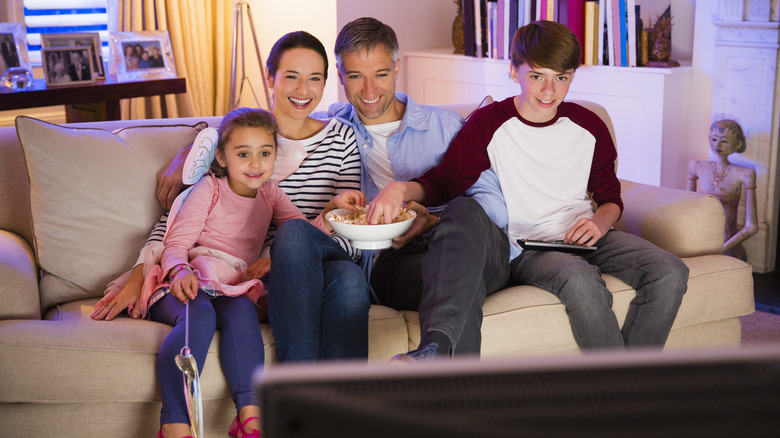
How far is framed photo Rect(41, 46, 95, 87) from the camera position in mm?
3777

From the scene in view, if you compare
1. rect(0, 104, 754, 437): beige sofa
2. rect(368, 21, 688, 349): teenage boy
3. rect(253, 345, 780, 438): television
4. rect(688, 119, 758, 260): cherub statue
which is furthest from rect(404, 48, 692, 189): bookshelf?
rect(253, 345, 780, 438): television

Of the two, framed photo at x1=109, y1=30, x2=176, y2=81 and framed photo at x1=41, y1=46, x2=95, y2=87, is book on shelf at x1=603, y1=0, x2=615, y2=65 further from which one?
framed photo at x1=41, y1=46, x2=95, y2=87

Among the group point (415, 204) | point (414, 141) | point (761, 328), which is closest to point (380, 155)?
point (414, 141)

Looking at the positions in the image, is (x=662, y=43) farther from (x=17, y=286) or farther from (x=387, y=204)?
(x=17, y=286)

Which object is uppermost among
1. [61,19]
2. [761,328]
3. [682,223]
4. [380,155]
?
[61,19]

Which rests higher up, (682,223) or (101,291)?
(682,223)

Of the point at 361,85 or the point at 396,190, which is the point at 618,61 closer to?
the point at 361,85

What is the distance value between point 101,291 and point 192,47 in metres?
2.86

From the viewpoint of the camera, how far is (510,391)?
42 cm

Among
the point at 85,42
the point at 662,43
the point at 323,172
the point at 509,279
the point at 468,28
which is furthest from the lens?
the point at 468,28

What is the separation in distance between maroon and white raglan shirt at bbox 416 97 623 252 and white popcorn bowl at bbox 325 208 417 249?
0.86 feet

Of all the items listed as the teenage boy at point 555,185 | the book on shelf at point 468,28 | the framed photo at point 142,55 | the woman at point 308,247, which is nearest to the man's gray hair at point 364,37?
the woman at point 308,247

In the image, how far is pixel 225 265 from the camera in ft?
6.28

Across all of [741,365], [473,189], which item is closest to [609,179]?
[473,189]
